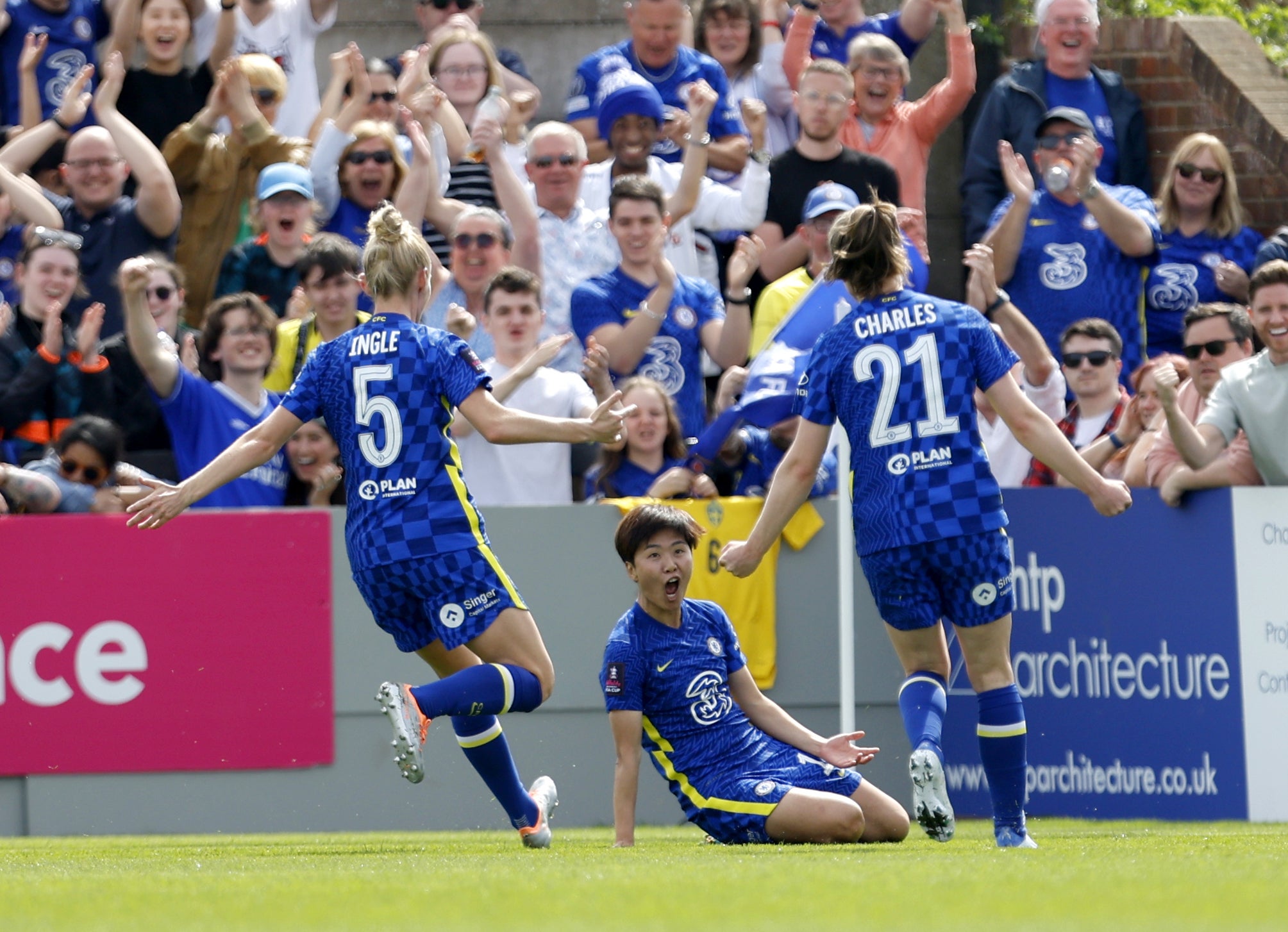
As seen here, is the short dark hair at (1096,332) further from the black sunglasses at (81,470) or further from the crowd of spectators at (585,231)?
the black sunglasses at (81,470)

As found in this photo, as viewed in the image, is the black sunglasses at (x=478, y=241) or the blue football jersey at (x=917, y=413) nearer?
the blue football jersey at (x=917, y=413)

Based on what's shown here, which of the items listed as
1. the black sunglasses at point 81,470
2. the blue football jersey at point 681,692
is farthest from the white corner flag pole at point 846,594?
the black sunglasses at point 81,470

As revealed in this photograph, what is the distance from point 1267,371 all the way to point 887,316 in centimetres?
285

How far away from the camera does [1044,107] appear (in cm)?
1145

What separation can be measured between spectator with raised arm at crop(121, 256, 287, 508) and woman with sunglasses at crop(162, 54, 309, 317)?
5.02 ft

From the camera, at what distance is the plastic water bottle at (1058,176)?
1005cm

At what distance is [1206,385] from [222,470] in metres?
4.86

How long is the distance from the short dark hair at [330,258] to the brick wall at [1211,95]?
17.9ft

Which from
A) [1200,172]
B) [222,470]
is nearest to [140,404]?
[222,470]

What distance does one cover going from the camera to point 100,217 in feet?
33.6

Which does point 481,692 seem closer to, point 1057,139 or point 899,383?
point 899,383

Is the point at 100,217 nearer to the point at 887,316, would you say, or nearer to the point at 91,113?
the point at 91,113

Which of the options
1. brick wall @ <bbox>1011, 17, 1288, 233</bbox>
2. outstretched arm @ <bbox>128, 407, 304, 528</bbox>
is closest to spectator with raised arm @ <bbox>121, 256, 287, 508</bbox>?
outstretched arm @ <bbox>128, 407, 304, 528</bbox>

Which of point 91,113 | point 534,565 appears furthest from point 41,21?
point 534,565
